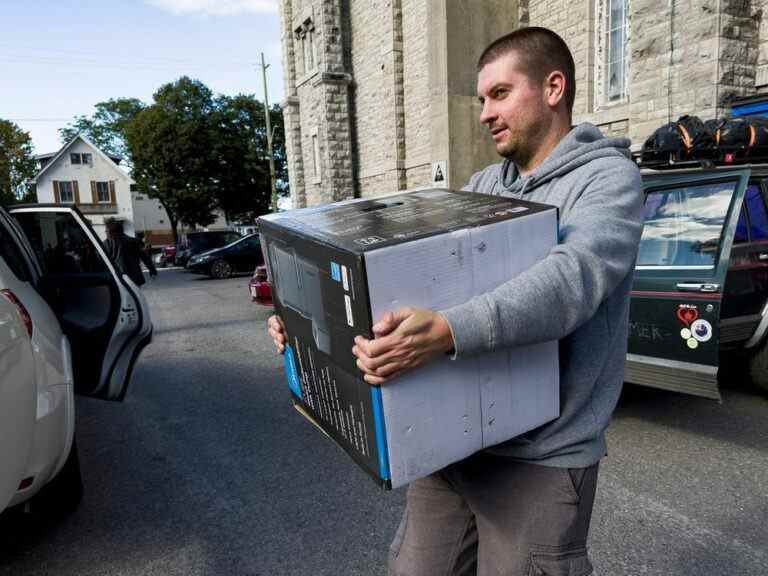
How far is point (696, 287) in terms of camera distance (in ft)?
12.3

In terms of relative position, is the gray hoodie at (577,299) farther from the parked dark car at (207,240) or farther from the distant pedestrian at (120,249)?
the parked dark car at (207,240)

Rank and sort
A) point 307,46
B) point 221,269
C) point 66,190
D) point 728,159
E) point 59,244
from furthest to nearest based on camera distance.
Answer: point 66,190 < point 307,46 < point 221,269 < point 59,244 < point 728,159

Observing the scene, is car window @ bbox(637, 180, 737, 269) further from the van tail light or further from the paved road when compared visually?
the van tail light

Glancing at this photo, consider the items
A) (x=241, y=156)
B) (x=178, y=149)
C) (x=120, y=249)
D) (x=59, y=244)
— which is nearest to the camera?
(x=59, y=244)

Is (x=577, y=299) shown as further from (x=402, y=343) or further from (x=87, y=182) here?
(x=87, y=182)

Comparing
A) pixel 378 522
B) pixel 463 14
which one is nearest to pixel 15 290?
pixel 378 522

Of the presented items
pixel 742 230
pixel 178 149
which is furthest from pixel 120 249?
pixel 178 149

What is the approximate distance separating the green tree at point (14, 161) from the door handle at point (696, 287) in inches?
1867

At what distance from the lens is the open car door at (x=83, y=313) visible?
4.18 meters

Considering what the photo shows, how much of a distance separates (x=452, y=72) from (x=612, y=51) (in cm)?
329

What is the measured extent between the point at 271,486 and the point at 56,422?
1.32 meters

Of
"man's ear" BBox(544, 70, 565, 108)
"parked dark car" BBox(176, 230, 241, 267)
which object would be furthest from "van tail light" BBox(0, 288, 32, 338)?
"parked dark car" BBox(176, 230, 241, 267)

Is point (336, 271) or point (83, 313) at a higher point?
point (336, 271)

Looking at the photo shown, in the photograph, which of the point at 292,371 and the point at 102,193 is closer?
the point at 292,371
